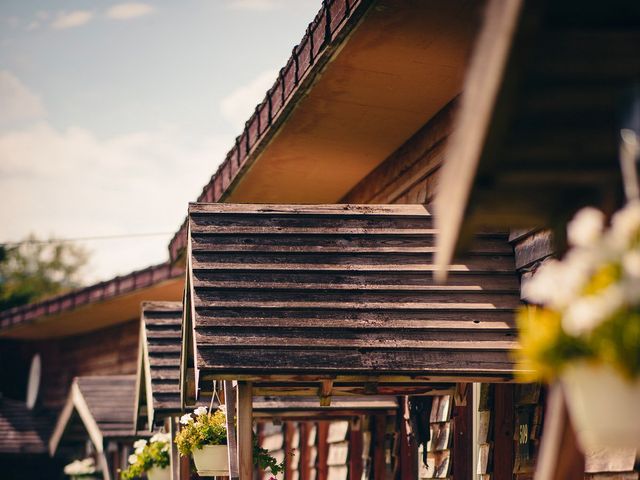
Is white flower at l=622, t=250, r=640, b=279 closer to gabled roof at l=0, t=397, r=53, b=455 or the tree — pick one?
gabled roof at l=0, t=397, r=53, b=455

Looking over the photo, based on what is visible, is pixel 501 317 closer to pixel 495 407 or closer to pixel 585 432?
pixel 495 407

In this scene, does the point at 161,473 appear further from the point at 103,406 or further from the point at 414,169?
the point at 414,169

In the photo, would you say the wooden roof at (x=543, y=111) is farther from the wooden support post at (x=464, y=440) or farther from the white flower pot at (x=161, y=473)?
the white flower pot at (x=161, y=473)

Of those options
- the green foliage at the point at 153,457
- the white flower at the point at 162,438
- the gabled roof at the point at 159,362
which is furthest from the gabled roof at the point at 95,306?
the green foliage at the point at 153,457

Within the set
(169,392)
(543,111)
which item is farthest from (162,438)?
(543,111)

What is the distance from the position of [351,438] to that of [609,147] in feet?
28.5

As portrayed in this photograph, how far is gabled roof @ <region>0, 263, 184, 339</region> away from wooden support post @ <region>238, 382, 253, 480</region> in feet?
28.7

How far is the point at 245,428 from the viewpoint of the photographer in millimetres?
6891

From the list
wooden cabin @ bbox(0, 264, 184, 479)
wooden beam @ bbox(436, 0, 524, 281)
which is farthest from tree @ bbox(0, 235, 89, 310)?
wooden beam @ bbox(436, 0, 524, 281)

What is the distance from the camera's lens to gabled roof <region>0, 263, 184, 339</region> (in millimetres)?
17047

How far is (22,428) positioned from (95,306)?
14.0 feet

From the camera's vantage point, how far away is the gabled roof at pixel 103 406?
14.9 m

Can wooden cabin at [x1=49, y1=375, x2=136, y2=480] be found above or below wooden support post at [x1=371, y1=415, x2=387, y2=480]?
above

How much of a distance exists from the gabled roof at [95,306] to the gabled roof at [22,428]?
→ 1514 millimetres
